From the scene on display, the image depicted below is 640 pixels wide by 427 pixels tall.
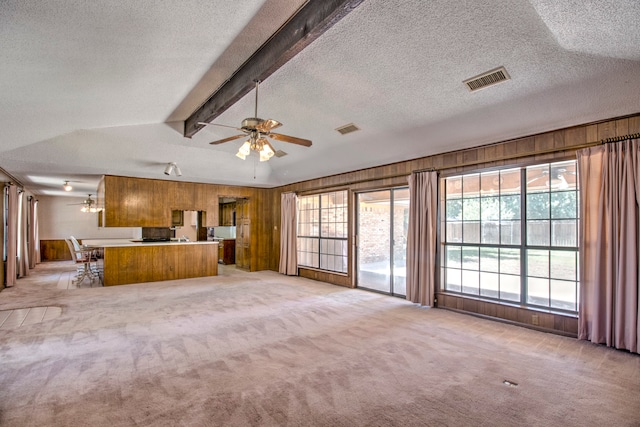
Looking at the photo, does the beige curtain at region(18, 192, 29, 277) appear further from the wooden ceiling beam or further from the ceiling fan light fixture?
the ceiling fan light fixture

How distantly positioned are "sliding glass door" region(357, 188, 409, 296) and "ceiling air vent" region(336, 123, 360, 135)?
1.55m

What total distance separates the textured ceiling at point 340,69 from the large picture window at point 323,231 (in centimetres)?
206

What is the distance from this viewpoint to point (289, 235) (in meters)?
8.41

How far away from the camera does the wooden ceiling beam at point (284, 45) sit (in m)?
2.42

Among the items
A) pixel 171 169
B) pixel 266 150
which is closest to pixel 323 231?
pixel 171 169

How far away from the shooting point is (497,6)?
2432mm

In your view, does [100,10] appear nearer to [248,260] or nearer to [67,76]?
[67,76]

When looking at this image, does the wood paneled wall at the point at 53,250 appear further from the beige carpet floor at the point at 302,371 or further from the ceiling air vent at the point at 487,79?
the ceiling air vent at the point at 487,79

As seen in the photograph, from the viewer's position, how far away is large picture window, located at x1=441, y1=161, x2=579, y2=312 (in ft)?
13.1

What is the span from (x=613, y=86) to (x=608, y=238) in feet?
5.32

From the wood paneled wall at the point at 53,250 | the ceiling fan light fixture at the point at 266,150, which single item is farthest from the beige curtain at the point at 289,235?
the wood paneled wall at the point at 53,250

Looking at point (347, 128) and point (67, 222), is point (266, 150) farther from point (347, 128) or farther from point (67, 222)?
point (67, 222)

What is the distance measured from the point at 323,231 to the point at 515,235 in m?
4.28

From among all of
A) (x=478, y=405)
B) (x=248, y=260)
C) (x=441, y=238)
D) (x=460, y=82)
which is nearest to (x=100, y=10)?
(x=460, y=82)
